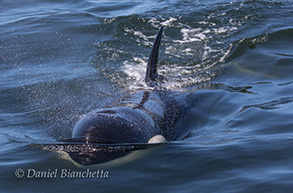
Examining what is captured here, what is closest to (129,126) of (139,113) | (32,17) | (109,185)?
(139,113)

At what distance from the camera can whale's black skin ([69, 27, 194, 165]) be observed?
495 cm

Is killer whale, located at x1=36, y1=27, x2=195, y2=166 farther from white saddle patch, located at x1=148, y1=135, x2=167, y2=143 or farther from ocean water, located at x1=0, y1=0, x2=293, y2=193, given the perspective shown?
ocean water, located at x1=0, y1=0, x2=293, y2=193

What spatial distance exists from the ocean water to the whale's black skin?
22 centimetres

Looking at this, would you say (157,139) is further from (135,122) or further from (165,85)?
(165,85)

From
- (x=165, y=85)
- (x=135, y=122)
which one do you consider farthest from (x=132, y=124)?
(x=165, y=85)

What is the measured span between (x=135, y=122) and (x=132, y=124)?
10cm

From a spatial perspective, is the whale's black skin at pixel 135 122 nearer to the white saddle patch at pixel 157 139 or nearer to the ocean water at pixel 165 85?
the white saddle patch at pixel 157 139

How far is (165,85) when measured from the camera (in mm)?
8242

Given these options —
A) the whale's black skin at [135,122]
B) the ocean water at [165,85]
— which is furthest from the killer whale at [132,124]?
the ocean water at [165,85]

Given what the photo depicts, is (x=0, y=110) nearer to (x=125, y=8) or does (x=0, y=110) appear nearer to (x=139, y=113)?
(x=139, y=113)

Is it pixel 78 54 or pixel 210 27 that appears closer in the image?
pixel 78 54

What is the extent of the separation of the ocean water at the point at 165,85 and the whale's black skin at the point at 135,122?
0.73ft

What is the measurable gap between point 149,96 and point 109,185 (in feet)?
9.09

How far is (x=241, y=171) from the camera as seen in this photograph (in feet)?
14.8
